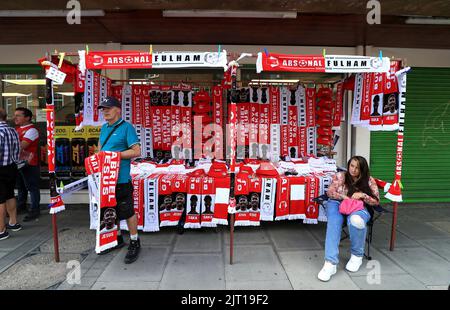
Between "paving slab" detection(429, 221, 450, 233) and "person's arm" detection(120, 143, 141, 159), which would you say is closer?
"person's arm" detection(120, 143, 141, 159)

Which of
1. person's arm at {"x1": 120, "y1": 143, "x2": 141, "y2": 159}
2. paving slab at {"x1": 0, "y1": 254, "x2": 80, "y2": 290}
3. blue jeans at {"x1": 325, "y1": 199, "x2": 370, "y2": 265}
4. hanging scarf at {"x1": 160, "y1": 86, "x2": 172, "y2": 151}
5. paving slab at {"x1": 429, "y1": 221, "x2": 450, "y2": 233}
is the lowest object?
paving slab at {"x1": 0, "y1": 254, "x2": 80, "y2": 290}

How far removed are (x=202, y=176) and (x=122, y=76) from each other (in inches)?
111

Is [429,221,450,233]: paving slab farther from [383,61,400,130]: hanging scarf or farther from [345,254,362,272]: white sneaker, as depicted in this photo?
[345,254,362,272]: white sneaker

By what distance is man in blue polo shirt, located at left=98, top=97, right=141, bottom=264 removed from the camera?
3.69 m

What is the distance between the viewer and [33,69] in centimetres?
616

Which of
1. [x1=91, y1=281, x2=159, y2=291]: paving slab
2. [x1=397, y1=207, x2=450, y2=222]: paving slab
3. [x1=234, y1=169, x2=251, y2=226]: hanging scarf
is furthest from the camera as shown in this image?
[x1=397, y1=207, x2=450, y2=222]: paving slab

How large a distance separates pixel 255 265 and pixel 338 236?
102 cm

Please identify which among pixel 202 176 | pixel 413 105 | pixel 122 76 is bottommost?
pixel 202 176

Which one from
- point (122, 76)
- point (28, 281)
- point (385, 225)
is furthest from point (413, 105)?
point (28, 281)

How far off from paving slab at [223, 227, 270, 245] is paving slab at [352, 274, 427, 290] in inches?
56.0

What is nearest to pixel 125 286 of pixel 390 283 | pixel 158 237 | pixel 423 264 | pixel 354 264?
pixel 158 237

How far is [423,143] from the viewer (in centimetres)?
650

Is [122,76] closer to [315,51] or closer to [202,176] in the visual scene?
[202,176]

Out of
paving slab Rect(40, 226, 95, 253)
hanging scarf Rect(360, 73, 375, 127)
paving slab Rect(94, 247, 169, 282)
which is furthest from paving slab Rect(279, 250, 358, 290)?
paving slab Rect(40, 226, 95, 253)
